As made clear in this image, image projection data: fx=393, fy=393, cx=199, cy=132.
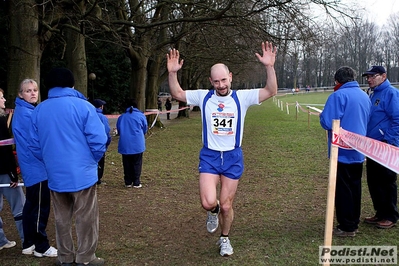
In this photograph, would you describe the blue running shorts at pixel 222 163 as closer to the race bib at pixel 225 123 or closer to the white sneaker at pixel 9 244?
the race bib at pixel 225 123

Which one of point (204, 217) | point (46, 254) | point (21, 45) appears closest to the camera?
point (46, 254)

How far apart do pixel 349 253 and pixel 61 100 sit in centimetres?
347

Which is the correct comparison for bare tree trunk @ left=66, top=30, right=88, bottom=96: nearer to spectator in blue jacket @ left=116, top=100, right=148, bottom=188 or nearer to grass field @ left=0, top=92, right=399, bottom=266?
grass field @ left=0, top=92, right=399, bottom=266

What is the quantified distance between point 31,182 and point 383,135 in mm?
4364

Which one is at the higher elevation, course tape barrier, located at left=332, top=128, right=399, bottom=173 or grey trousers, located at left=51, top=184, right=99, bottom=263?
course tape barrier, located at left=332, top=128, right=399, bottom=173

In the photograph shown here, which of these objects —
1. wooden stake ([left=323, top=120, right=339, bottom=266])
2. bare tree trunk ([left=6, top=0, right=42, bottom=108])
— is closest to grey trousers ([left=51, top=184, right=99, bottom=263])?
wooden stake ([left=323, top=120, right=339, bottom=266])

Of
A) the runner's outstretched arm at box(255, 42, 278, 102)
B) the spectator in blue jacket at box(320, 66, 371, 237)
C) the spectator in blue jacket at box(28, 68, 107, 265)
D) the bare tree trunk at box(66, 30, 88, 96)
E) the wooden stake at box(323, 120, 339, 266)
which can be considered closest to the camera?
the wooden stake at box(323, 120, 339, 266)

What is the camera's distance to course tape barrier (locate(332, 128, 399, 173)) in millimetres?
3237

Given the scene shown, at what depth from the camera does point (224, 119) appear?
4344mm

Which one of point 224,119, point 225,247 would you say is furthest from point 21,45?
point 225,247

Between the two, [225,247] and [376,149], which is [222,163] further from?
[376,149]

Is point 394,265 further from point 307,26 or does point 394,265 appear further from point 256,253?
point 307,26

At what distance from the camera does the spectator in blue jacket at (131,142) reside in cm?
788

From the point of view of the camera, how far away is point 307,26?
10.3 m
